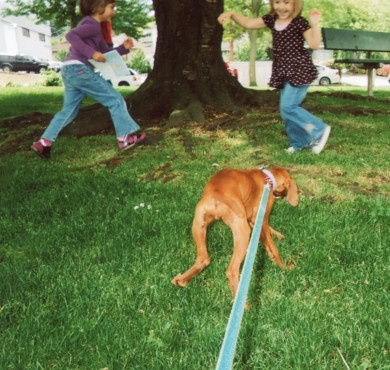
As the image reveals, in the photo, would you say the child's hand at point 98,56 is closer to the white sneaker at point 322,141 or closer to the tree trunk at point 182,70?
the tree trunk at point 182,70

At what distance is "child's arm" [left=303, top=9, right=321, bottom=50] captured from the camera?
→ 4.30 m

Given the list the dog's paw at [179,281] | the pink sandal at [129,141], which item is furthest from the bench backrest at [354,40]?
the dog's paw at [179,281]

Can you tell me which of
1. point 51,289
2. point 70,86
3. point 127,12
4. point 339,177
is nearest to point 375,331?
point 51,289

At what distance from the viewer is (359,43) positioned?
35.2 ft

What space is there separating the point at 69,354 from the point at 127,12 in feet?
89.2

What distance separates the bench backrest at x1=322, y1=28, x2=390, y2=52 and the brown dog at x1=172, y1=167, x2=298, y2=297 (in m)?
8.49

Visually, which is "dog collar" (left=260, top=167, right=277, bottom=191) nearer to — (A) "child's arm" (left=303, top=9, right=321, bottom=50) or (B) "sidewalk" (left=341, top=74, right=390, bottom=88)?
(A) "child's arm" (left=303, top=9, right=321, bottom=50)

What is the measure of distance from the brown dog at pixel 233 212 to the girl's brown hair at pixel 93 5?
10.8ft

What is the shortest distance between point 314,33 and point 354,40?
704 cm

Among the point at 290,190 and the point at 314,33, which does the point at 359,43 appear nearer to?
the point at 314,33

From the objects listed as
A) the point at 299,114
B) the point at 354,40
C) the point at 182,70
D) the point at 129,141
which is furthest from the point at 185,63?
the point at 354,40

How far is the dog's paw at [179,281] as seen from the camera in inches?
88.5

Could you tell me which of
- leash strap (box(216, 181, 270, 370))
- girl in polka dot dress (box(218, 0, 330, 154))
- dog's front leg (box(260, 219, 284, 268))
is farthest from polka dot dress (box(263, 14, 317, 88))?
leash strap (box(216, 181, 270, 370))

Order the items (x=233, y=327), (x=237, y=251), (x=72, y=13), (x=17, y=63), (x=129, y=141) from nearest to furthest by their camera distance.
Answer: (x=233, y=327) < (x=237, y=251) < (x=129, y=141) < (x=72, y=13) < (x=17, y=63)
